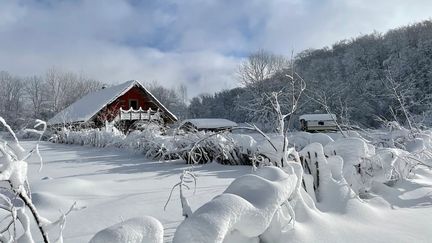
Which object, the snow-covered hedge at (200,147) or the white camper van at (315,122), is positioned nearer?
the snow-covered hedge at (200,147)

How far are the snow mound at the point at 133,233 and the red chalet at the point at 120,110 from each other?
76.1 feet

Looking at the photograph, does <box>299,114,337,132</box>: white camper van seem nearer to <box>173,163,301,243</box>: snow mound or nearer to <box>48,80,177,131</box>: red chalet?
<box>48,80,177,131</box>: red chalet

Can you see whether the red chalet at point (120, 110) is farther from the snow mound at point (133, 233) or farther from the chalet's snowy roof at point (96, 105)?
the snow mound at point (133, 233)

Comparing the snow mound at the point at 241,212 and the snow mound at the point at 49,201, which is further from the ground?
the snow mound at the point at 241,212

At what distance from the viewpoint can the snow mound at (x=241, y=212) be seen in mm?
2012

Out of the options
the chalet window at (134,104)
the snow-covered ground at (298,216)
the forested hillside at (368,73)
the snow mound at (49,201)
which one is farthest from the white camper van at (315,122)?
the snow mound at (49,201)

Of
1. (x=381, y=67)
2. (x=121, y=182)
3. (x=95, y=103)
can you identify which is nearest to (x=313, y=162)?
(x=121, y=182)

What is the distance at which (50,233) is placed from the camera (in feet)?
9.44

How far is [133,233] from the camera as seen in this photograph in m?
1.83

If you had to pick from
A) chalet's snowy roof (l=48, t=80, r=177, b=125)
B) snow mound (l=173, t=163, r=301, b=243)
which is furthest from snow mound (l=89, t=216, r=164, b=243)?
chalet's snowy roof (l=48, t=80, r=177, b=125)

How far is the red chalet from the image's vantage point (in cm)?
2591

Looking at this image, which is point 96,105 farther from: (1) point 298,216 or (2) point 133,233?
(2) point 133,233

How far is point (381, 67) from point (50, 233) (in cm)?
4555

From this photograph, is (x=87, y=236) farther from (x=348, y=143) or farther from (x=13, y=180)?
(x=348, y=143)
